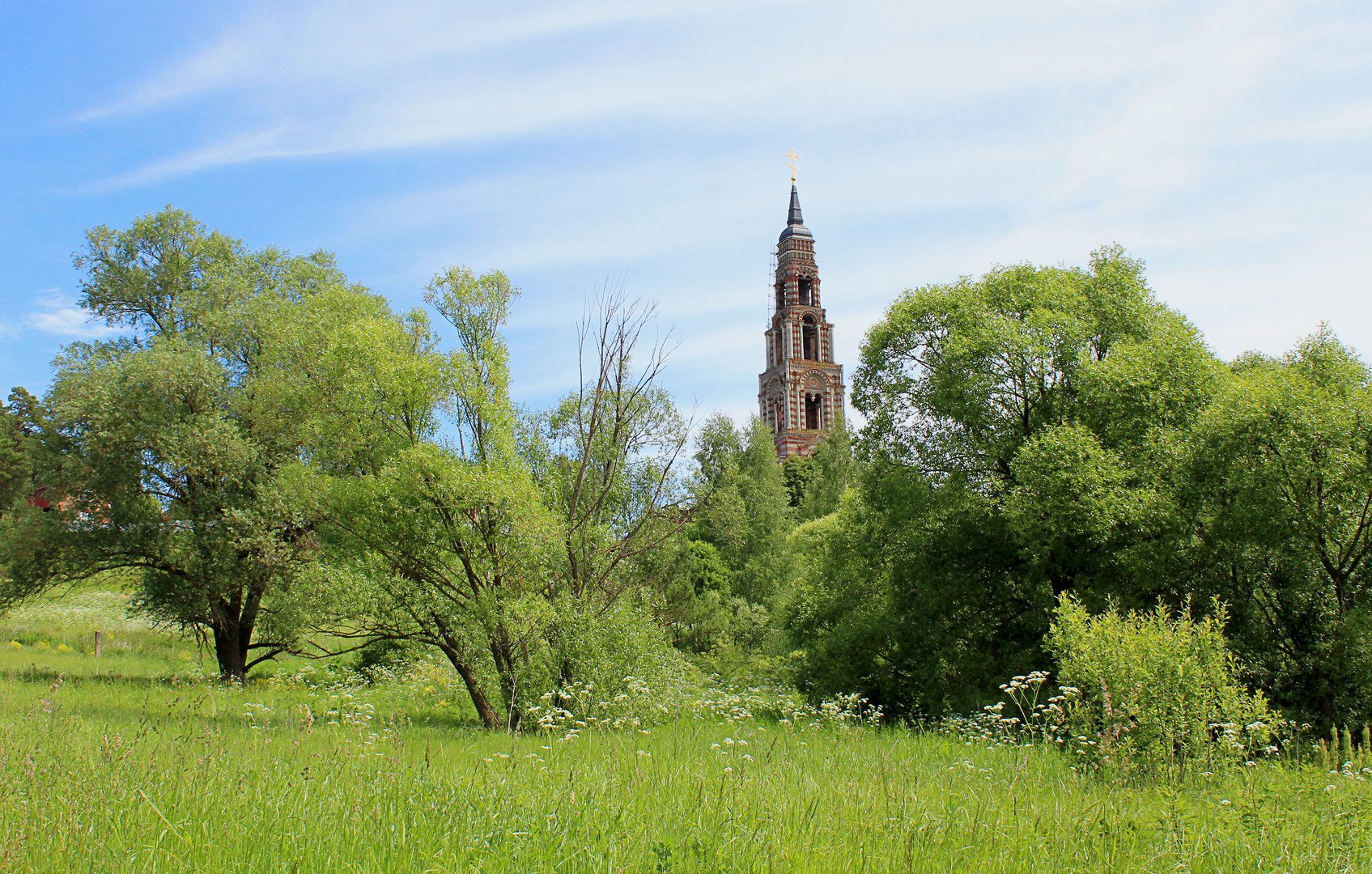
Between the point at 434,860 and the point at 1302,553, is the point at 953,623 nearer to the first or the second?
the point at 1302,553

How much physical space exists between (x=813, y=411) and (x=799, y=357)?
Answer: 17.1 feet

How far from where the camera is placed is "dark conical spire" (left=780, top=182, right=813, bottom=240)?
80875mm

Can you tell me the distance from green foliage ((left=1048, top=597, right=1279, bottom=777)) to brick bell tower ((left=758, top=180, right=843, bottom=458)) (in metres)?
65.6

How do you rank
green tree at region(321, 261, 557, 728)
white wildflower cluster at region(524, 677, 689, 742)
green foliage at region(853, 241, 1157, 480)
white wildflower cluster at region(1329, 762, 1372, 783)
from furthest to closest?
green foliage at region(853, 241, 1157, 480) → green tree at region(321, 261, 557, 728) → white wildflower cluster at region(524, 677, 689, 742) → white wildflower cluster at region(1329, 762, 1372, 783)

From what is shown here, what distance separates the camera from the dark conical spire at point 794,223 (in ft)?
265

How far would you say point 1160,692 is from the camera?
32.1 ft

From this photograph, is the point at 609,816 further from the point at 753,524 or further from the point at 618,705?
the point at 753,524

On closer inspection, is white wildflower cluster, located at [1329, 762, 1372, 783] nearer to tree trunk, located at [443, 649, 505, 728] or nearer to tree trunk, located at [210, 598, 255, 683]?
tree trunk, located at [443, 649, 505, 728]

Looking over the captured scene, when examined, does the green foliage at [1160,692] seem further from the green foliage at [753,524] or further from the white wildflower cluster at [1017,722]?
the green foliage at [753,524]

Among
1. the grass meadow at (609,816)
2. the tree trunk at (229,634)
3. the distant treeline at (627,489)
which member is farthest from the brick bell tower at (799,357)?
Result: the grass meadow at (609,816)

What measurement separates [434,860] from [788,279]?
78221 millimetres

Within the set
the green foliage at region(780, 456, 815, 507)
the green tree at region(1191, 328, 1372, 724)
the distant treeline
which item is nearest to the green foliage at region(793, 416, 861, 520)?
the green foliage at region(780, 456, 815, 507)

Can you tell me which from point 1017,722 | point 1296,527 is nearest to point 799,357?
point 1296,527

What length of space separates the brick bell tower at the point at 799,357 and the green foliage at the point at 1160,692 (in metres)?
65.6
